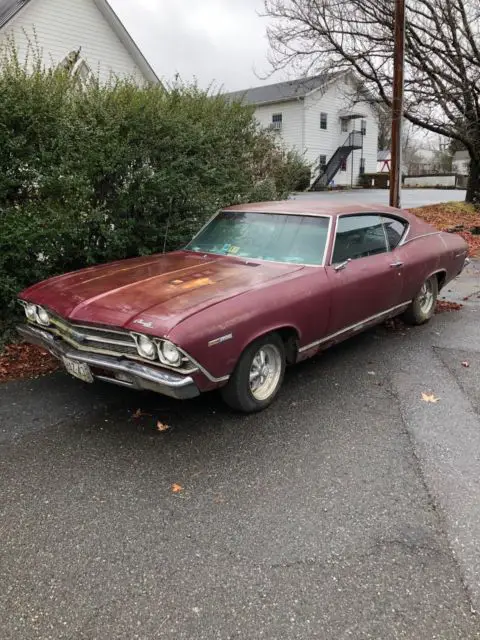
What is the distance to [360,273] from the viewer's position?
14.7 feet

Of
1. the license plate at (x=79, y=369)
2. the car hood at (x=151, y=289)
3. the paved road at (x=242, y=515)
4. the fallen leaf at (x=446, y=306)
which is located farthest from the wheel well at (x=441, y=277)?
the license plate at (x=79, y=369)

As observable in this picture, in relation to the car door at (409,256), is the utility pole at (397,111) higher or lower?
higher

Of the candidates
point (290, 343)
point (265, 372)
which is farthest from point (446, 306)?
point (265, 372)

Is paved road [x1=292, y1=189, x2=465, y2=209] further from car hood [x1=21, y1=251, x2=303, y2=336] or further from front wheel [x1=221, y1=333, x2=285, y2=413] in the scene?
front wheel [x1=221, y1=333, x2=285, y2=413]

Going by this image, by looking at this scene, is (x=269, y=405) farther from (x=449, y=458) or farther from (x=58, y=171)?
(x=58, y=171)

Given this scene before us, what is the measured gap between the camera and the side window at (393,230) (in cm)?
524

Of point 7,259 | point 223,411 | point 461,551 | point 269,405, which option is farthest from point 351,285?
point 7,259

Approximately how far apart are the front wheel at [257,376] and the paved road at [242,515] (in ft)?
0.49

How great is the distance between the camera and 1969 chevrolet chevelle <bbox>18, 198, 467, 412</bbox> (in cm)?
317

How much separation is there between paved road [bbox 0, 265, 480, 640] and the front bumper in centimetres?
45

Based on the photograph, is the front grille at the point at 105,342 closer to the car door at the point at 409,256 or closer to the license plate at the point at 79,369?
the license plate at the point at 79,369

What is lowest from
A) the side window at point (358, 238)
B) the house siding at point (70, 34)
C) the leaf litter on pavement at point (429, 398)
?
the leaf litter on pavement at point (429, 398)

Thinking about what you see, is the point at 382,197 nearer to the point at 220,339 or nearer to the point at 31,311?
the point at 31,311

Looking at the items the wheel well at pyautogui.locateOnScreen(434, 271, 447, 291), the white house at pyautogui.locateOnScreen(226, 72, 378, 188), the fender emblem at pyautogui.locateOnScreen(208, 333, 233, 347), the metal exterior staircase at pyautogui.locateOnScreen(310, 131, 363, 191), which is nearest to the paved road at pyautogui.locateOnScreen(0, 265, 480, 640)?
the fender emblem at pyautogui.locateOnScreen(208, 333, 233, 347)
